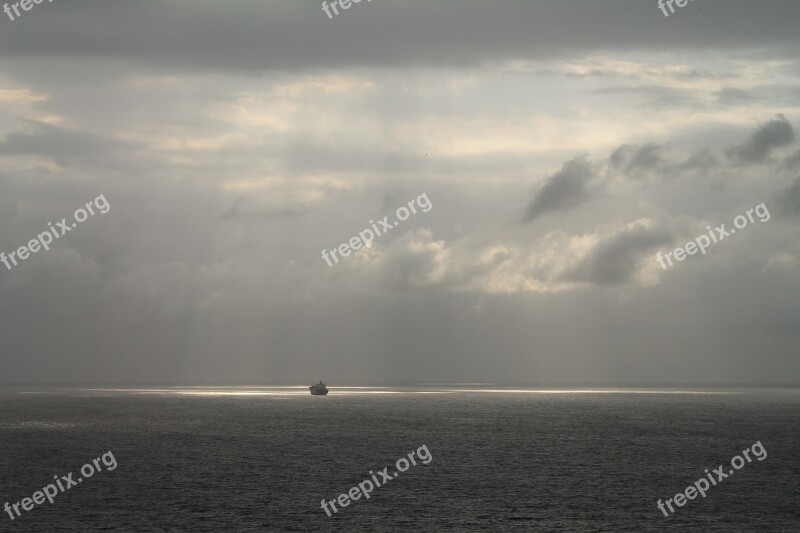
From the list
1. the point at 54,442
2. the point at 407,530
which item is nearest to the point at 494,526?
the point at 407,530

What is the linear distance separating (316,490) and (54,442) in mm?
79725

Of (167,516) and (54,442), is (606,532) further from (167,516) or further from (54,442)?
(54,442)

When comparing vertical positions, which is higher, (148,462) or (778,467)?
(148,462)

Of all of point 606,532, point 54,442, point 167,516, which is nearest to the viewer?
point 606,532

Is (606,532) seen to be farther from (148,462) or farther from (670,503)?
(148,462)

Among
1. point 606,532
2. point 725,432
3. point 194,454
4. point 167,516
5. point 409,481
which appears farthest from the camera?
point 725,432

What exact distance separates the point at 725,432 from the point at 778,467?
70327 mm

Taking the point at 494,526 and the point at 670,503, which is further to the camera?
the point at 670,503

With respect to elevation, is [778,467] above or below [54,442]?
below

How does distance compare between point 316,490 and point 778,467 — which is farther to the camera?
point 778,467

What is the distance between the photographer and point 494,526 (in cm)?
8238

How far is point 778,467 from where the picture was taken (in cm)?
12625

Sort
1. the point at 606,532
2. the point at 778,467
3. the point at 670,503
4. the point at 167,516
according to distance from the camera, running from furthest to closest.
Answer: the point at 778,467
the point at 670,503
the point at 167,516
the point at 606,532

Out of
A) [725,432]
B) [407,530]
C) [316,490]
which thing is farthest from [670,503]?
[725,432]
